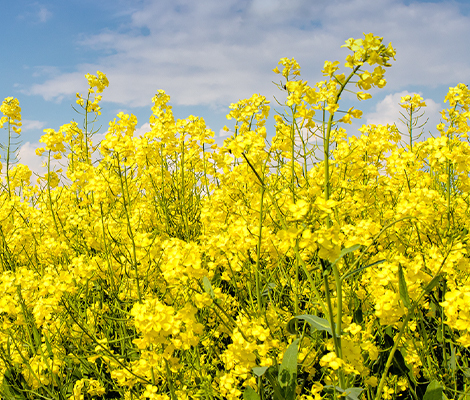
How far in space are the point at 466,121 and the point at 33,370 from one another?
13.5 ft

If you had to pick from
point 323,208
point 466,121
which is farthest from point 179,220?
point 466,121

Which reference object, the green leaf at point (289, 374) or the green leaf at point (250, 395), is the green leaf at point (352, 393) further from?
the green leaf at point (250, 395)

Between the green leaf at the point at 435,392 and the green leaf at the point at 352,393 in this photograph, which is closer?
the green leaf at the point at 352,393

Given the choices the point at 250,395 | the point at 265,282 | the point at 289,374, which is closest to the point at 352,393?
the point at 289,374

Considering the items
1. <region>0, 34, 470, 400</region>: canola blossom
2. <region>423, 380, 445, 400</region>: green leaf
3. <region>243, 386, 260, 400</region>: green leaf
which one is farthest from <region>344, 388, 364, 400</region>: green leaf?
<region>423, 380, 445, 400</region>: green leaf

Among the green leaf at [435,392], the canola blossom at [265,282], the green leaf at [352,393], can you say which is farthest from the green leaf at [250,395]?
the green leaf at [435,392]

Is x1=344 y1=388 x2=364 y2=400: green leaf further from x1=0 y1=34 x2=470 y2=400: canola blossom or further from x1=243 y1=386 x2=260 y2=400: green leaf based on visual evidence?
x1=243 y1=386 x2=260 y2=400: green leaf

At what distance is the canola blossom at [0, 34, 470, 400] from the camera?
1541 mm

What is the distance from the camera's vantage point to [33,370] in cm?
226

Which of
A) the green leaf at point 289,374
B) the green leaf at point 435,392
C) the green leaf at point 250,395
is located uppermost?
the green leaf at point 289,374

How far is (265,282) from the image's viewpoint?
2301 mm

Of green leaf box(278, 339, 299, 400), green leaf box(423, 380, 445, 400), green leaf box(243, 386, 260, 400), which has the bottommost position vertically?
green leaf box(423, 380, 445, 400)

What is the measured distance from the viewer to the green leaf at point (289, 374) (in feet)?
5.34

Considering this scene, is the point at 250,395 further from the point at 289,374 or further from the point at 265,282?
the point at 265,282
